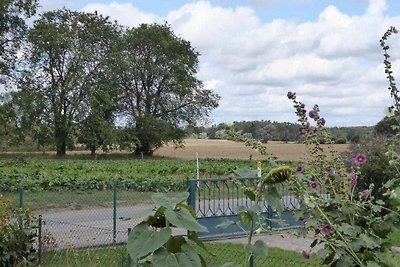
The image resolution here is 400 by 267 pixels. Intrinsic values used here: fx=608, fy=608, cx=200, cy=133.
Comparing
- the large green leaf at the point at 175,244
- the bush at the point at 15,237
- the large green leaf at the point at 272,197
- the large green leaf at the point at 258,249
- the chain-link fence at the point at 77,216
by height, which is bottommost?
the chain-link fence at the point at 77,216

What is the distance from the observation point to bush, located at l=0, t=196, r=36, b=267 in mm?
8164

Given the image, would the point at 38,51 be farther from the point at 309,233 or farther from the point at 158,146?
the point at 309,233

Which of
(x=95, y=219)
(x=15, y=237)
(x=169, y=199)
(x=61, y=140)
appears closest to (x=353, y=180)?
(x=169, y=199)

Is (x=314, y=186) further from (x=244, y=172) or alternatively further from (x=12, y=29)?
(x=12, y=29)

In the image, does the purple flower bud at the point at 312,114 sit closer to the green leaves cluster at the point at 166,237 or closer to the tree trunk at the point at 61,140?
the green leaves cluster at the point at 166,237

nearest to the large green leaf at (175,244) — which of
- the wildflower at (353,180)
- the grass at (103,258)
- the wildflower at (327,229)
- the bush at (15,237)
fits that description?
the wildflower at (327,229)

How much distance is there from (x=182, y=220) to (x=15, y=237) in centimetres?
727

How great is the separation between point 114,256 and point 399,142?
6.52 metres

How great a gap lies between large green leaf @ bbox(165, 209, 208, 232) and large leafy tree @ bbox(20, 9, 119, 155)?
49955 mm

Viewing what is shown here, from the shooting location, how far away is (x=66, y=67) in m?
52.3

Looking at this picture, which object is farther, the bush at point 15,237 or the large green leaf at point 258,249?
the bush at point 15,237

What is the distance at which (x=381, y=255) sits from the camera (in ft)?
9.08

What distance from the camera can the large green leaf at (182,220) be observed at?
1.69m

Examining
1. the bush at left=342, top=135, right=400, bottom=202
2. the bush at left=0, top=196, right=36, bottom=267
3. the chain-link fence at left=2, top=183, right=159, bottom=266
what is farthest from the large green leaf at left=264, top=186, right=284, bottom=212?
the bush at left=342, top=135, right=400, bottom=202
